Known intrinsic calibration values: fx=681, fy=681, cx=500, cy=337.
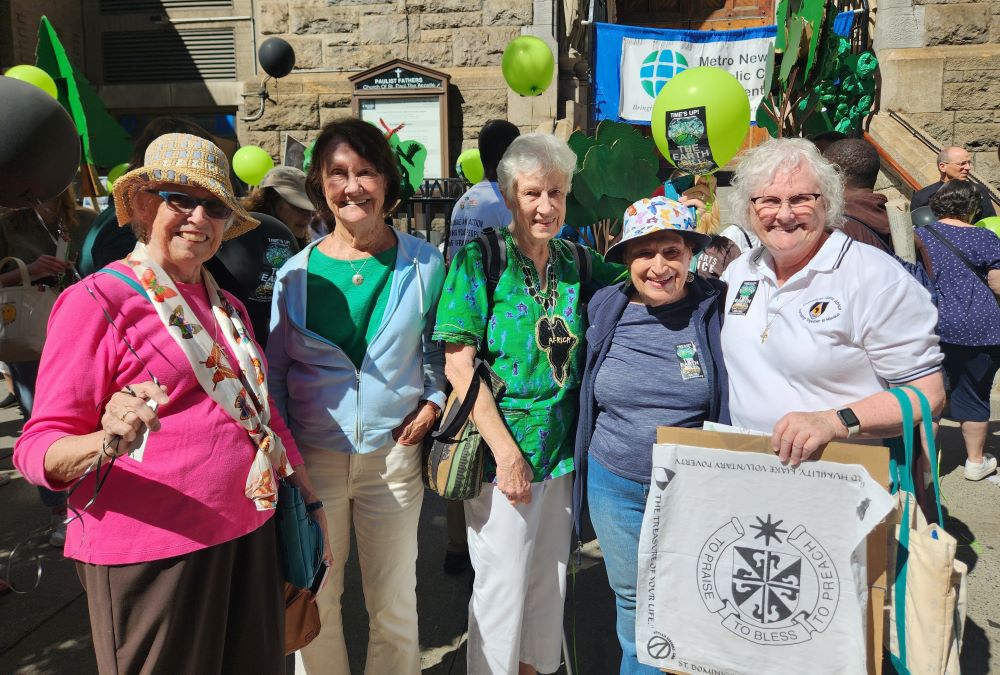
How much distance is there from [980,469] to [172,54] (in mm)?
13057

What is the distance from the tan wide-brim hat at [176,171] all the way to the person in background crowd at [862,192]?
103 inches

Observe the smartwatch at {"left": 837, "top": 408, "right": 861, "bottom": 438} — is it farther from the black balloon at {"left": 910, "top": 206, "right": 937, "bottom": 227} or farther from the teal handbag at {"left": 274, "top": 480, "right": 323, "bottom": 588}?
the black balloon at {"left": 910, "top": 206, "right": 937, "bottom": 227}

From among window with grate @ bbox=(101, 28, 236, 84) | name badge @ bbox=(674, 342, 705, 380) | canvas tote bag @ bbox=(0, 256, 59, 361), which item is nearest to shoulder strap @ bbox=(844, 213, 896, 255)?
name badge @ bbox=(674, 342, 705, 380)

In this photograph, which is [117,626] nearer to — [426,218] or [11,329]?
[11,329]

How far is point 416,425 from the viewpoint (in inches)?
89.7

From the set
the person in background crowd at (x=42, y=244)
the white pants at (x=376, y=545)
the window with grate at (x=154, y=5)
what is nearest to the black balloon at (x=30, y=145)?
the person in background crowd at (x=42, y=244)

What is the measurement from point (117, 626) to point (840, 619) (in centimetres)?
173

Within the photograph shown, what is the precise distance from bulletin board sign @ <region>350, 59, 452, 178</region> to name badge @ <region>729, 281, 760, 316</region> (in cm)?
738

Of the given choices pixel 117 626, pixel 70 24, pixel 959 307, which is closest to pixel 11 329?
pixel 117 626

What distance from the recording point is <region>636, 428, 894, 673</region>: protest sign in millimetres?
1658

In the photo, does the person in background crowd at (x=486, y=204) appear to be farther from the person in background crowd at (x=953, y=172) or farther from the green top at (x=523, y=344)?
the person in background crowd at (x=953, y=172)

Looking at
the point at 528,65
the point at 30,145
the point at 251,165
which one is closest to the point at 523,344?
the point at 30,145

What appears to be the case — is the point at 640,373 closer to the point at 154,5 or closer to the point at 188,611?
the point at 188,611

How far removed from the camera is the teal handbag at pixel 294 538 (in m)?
1.87
